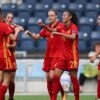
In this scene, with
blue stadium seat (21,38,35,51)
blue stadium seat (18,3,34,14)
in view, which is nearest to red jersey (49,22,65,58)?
blue stadium seat (21,38,35,51)

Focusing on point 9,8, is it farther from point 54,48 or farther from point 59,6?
point 54,48

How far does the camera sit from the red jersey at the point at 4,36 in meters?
7.65

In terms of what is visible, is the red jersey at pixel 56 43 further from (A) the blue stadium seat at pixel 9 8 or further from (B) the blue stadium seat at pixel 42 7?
(A) the blue stadium seat at pixel 9 8

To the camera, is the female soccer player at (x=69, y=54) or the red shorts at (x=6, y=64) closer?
the red shorts at (x=6, y=64)

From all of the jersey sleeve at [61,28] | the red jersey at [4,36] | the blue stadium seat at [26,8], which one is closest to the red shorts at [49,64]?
the jersey sleeve at [61,28]

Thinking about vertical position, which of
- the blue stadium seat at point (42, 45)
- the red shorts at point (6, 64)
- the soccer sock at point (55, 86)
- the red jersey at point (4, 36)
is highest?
the red jersey at point (4, 36)

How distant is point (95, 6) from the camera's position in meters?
16.7

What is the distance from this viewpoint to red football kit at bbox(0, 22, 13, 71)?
25.1 feet

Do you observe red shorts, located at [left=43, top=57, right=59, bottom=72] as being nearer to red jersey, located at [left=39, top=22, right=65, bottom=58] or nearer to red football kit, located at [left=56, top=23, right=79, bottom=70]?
red jersey, located at [left=39, top=22, right=65, bottom=58]

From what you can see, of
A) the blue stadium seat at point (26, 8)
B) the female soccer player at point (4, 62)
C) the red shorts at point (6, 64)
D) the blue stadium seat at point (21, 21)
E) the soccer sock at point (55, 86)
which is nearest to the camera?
the female soccer player at point (4, 62)

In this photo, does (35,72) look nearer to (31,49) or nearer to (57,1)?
(31,49)

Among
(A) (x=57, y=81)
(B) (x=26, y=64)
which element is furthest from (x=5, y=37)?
(B) (x=26, y=64)

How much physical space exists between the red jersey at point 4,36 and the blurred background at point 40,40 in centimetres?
490

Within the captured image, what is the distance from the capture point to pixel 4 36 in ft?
25.7
